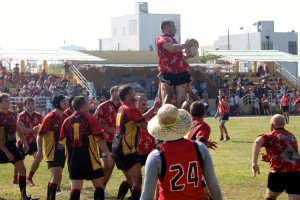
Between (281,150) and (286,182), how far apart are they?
1.57 feet

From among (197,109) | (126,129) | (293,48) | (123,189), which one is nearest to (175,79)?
(126,129)

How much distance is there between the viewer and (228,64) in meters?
64.6

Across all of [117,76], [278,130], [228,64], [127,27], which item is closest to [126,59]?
[117,76]

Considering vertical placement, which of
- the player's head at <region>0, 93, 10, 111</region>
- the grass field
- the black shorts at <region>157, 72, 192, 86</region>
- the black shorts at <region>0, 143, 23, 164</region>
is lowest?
the grass field

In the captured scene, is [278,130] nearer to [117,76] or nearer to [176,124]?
[176,124]

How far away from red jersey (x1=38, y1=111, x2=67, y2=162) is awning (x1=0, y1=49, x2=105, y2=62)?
124 feet

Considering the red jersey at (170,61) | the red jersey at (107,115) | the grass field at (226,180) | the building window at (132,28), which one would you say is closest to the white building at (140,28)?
the building window at (132,28)

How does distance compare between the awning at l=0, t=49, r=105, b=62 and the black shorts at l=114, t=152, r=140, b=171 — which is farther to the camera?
the awning at l=0, t=49, r=105, b=62

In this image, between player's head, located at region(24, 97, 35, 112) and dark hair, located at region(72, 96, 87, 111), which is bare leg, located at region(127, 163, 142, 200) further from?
player's head, located at region(24, 97, 35, 112)

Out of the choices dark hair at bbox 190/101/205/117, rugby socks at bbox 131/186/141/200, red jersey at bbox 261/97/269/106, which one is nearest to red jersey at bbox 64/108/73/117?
rugby socks at bbox 131/186/141/200

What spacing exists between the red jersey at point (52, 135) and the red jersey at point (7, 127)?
2.13 feet

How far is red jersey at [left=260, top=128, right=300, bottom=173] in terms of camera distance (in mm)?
10773

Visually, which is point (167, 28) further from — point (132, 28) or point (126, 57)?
point (132, 28)

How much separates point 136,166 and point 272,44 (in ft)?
277
